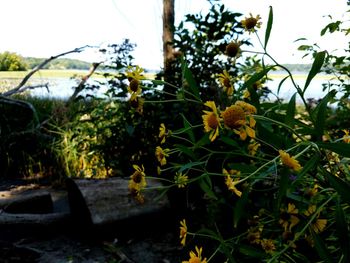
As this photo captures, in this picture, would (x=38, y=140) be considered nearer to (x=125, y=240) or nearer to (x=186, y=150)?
(x=125, y=240)

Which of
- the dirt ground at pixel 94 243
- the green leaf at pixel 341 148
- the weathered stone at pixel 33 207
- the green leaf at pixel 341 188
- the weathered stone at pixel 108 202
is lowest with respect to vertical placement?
the dirt ground at pixel 94 243

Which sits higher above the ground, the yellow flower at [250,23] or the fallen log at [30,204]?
the yellow flower at [250,23]

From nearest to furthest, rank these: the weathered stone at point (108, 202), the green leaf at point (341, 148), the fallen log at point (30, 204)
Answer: the green leaf at point (341, 148)
the weathered stone at point (108, 202)
the fallen log at point (30, 204)

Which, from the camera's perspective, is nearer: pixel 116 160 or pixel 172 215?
pixel 172 215

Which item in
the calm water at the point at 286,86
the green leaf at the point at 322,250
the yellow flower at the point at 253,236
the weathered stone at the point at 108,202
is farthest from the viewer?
the weathered stone at the point at 108,202

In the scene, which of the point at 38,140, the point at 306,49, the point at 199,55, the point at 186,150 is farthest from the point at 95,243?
the point at 38,140

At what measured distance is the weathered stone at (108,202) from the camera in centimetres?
283

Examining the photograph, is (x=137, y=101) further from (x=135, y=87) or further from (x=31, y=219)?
(x=31, y=219)

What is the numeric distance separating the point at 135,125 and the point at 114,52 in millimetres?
1055

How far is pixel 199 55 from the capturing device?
317 centimetres

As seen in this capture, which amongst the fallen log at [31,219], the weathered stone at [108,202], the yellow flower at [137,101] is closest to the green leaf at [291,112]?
the yellow flower at [137,101]

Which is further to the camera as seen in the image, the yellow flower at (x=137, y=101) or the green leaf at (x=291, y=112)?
the yellow flower at (x=137, y=101)

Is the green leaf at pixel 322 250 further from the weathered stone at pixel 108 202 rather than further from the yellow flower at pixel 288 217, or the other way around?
the weathered stone at pixel 108 202

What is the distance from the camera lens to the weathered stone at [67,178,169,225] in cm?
283
